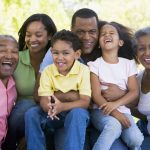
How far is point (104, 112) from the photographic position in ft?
10.5

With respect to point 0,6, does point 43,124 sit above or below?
Result: below

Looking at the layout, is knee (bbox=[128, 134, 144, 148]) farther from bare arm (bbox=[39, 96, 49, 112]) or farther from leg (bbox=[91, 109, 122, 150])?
bare arm (bbox=[39, 96, 49, 112])

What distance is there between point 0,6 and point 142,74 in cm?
339

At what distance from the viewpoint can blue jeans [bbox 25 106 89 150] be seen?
2928 mm

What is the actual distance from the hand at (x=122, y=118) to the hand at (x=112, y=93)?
6.1 inches

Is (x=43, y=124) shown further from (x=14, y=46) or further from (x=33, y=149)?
(x=14, y=46)

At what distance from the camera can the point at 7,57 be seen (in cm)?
342

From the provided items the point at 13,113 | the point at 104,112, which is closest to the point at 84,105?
the point at 104,112

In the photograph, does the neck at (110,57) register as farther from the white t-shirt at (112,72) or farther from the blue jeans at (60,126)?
the blue jeans at (60,126)

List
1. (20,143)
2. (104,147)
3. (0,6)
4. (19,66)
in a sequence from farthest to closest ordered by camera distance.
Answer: (0,6) → (19,66) → (20,143) → (104,147)

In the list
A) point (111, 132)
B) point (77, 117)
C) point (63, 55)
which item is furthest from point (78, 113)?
point (63, 55)

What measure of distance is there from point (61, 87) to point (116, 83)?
1.56 ft

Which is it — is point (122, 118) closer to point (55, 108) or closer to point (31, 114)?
point (55, 108)

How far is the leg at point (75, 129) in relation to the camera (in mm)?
2912
